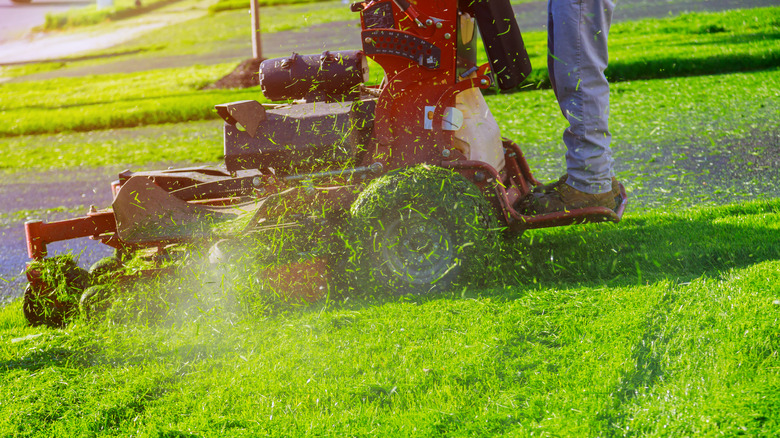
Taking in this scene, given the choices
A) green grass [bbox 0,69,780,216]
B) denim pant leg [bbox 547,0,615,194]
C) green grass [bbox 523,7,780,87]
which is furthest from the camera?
green grass [bbox 523,7,780,87]

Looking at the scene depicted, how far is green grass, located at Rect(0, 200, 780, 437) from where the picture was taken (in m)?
2.46

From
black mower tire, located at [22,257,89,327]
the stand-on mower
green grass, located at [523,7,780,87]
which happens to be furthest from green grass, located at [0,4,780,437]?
green grass, located at [523,7,780,87]

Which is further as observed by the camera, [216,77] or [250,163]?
[216,77]

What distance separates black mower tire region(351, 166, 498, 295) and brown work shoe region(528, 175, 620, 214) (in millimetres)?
334

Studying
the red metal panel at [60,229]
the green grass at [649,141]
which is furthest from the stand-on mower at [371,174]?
the green grass at [649,141]

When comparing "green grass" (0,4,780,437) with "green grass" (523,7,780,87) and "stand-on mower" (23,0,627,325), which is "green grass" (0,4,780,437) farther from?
"green grass" (523,7,780,87)

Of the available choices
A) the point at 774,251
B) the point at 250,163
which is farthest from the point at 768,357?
the point at 250,163

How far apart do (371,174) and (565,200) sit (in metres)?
1.06

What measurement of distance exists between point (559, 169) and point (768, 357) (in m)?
3.50

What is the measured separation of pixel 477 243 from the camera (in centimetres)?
347

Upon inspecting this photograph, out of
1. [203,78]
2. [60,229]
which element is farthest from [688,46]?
[60,229]

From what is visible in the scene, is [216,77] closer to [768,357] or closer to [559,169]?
[559,169]

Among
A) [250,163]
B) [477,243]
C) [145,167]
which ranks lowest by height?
[145,167]

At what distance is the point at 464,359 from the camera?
9.30ft
